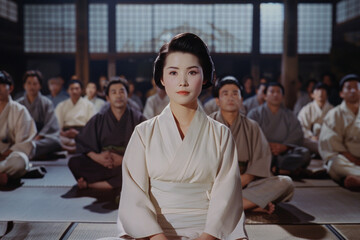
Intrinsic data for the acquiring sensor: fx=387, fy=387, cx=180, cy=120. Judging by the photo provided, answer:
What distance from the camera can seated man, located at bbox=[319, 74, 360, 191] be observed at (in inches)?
206

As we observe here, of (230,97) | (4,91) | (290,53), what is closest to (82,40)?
(4,91)

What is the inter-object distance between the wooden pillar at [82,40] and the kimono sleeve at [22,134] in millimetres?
4254

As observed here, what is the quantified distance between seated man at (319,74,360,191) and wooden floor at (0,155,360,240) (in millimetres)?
393

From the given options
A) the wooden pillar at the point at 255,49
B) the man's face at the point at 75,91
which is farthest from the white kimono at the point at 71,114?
the wooden pillar at the point at 255,49

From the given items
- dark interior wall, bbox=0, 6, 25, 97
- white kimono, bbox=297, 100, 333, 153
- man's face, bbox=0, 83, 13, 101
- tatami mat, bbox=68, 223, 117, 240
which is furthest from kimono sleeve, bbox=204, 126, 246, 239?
dark interior wall, bbox=0, 6, 25, 97

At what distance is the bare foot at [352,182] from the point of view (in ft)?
15.5

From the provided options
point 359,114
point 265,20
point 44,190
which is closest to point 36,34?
point 265,20

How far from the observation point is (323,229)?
3357 millimetres

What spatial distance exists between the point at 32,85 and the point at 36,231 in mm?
4357

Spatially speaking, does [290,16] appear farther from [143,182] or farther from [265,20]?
[143,182]

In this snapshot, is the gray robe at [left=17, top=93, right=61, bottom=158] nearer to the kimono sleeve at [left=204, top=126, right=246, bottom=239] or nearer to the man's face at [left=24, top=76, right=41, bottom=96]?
the man's face at [left=24, top=76, right=41, bottom=96]

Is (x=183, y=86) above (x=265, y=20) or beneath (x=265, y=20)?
beneath

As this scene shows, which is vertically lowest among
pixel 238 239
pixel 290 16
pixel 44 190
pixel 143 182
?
pixel 44 190

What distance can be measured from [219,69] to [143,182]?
31.3ft
